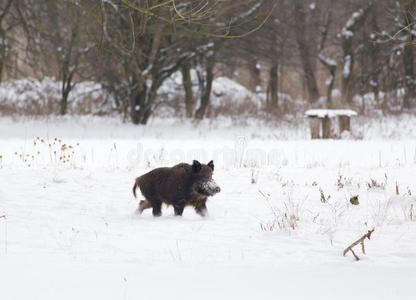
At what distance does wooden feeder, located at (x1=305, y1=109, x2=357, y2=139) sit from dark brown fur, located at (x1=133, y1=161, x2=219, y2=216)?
8325 mm

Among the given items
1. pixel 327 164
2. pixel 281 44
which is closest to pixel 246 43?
pixel 281 44

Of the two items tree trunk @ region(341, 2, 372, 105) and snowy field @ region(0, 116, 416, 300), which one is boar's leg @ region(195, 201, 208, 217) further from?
tree trunk @ region(341, 2, 372, 105)

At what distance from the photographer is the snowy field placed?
2.72 meters

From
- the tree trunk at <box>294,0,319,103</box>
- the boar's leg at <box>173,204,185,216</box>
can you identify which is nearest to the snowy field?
the boar's leg at <box>173,204,185,216</box>

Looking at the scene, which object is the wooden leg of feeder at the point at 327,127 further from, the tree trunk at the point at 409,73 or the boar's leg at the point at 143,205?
the boar's leg at the point at 143,205

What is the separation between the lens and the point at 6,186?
6504mm

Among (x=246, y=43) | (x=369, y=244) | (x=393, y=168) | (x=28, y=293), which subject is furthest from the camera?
(x=246, y=43)

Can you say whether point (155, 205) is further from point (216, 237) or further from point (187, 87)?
point (187, 87)

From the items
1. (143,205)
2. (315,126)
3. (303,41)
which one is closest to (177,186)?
(143,205)

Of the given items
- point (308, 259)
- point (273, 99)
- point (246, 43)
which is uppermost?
point (246, 43)

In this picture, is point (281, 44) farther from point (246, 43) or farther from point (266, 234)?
point (266, 234)

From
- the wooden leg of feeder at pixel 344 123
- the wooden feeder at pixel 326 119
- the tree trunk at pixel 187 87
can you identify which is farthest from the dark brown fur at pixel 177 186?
the tree trunk at pixel 187 87

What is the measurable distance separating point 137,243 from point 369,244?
206cm

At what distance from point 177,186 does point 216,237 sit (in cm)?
101
